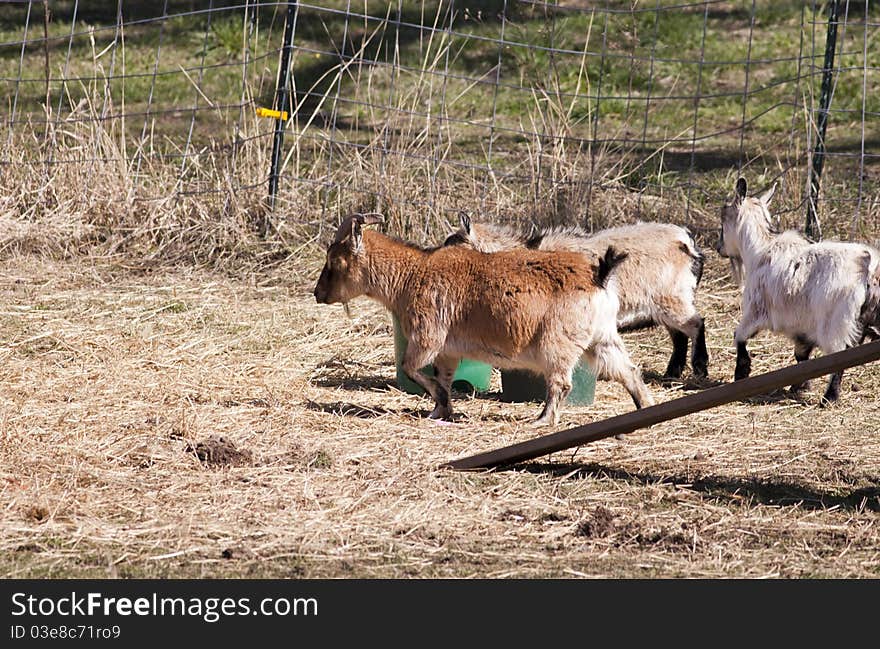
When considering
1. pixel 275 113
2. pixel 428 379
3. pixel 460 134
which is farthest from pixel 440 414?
pixel 460 134

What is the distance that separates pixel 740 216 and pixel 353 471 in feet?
11.1

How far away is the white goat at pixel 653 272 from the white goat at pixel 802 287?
0.31m

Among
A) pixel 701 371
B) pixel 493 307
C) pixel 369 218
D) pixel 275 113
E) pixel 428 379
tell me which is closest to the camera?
pixel 493 307

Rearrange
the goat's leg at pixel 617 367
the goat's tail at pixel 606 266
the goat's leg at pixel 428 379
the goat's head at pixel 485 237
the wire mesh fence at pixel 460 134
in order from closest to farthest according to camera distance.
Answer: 1. the goat's tail at pixel 606 266
2. the goat's leg at pixel 617 367
3. the goat's leg at pixel 428 379
4. the goat's head at pixel 485 237
5. the wire mesh fence at pixel 460 134

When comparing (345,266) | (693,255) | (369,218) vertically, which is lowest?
(345,266)

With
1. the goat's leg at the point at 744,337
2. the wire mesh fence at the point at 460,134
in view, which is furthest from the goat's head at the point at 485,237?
the wire mesh fence at the point at 460,134

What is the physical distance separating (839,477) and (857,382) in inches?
80.2

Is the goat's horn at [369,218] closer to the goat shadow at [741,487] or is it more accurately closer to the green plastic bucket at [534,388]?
the green plastic bucket at [534,388]

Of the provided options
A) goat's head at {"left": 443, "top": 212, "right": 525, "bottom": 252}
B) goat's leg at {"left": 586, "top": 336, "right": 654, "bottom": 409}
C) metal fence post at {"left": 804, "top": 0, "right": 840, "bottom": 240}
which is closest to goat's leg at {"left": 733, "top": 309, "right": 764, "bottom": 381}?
goat's leg at {"left": 586, "top": 336, "right": 654, "bottom": 409}

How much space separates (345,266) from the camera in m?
7.15

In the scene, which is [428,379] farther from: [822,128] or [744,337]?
[822,128]

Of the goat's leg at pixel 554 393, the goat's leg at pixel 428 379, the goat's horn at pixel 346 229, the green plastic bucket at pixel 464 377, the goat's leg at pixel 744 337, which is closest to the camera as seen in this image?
the goat's leg at pixel 554 393

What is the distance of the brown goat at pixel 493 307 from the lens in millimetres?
6523

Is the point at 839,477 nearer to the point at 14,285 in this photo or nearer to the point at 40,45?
the point at 14,285
